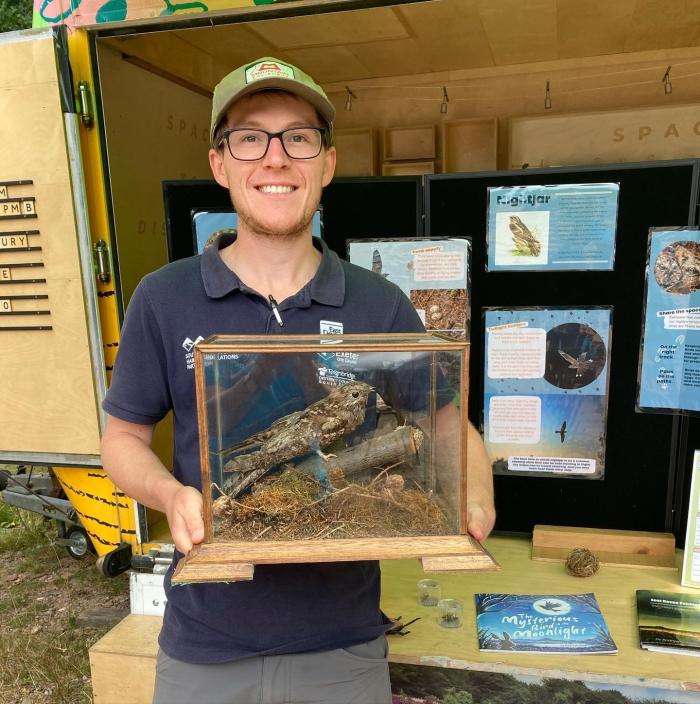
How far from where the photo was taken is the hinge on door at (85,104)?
251 centimetres

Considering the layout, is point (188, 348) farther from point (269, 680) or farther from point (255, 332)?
point (269, 680)

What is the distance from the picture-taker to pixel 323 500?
1384mm

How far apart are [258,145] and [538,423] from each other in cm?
191

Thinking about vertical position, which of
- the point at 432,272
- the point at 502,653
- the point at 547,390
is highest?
the point at 432,272

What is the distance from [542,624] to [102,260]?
244cm

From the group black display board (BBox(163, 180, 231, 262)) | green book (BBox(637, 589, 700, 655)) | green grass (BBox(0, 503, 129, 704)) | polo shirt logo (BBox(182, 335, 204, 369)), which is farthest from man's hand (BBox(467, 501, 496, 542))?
green grass (BBox(0, 503, 129, 704))

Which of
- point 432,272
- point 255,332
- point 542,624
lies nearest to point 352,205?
point 432,272

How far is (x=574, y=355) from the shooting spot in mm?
2674

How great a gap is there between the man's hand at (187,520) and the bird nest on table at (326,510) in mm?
47

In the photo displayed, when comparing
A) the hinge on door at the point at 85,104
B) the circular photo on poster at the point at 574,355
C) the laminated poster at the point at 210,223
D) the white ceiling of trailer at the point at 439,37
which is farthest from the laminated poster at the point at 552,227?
the hinge on door at the point at 85,104

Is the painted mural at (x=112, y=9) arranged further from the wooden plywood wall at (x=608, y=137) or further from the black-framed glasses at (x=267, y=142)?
the wooden plywood wall at (x=608, y=137)

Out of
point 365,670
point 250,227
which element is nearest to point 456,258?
point 250,227

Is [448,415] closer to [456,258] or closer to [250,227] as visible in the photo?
[250,227]

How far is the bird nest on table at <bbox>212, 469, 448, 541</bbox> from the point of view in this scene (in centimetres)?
135
